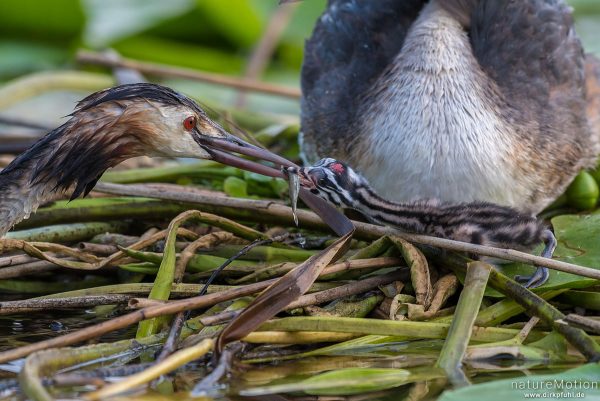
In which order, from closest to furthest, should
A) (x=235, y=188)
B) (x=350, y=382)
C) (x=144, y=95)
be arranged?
(x=350, y=382)
(x=144, y=95)
(x=235, y=188)

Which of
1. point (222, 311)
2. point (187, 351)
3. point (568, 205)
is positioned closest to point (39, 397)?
point (187, 351)

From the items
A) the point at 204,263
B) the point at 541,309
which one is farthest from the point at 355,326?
the point at 204,263

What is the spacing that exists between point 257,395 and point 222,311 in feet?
2.27

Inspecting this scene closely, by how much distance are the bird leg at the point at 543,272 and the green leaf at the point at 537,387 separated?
792mm

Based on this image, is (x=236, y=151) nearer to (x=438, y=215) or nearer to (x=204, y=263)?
(x=204, y=263)

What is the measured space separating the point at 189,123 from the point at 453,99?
1431 millimetres

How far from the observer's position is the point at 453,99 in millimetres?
5297

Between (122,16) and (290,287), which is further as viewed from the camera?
(122,16)

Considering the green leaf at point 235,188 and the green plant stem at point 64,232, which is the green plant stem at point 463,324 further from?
the green plant stem at point 64,232

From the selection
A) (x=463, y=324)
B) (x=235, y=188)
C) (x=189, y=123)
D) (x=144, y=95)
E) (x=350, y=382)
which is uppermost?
(x=144, y=95)

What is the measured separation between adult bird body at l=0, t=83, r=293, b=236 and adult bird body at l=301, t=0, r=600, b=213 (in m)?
1.01

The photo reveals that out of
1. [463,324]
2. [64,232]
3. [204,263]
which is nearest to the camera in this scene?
[463,324]

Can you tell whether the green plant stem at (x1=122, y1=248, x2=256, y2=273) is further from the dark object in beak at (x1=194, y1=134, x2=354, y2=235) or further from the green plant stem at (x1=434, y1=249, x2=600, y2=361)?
the green plant stem at (x1=434, y1=249, x2=600, y2=361)

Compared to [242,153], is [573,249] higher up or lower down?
lower down
